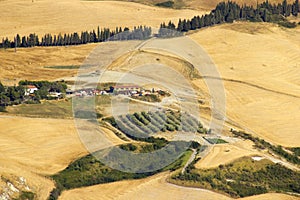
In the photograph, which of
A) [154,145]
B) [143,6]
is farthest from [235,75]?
[143,6]

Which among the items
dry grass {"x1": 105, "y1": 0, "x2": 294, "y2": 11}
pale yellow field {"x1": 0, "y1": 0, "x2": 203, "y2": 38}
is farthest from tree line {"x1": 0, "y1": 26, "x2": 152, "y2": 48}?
dry grass {"x1": 105, "y1": 0, "x2": 294, "y2": 11}

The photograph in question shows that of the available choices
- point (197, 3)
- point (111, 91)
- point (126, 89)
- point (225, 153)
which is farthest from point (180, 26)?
point (225, 153)

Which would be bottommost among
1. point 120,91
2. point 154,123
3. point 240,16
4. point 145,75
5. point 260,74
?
point 260,74

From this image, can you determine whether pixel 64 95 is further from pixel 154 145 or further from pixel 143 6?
pixel 143 6

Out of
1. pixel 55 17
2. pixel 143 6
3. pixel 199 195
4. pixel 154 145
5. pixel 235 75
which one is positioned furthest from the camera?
pixel 143 6

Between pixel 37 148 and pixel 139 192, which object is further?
pixel 37 148

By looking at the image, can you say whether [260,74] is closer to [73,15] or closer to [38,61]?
[38,61]

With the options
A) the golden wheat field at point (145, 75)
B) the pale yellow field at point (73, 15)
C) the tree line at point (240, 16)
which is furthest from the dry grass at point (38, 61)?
the tree line at point (240, 16)
